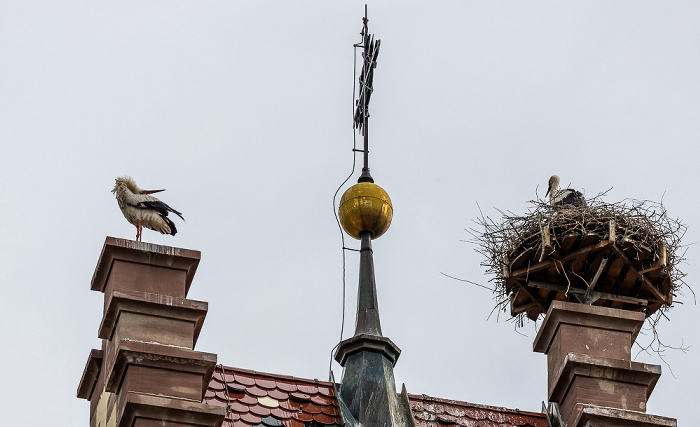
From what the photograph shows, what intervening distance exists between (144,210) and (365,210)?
7.79 feet

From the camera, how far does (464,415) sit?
15500 millimetres

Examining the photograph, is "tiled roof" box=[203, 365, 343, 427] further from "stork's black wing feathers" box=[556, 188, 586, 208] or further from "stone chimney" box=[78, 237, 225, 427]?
"stork's black wing feathers" box=[556, 188, 586, 208]

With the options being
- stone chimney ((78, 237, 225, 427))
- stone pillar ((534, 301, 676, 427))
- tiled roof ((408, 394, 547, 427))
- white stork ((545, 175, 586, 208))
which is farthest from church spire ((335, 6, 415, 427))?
white stork ((545, 175, 586, 208))

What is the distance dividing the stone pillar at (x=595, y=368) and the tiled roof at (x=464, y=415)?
65 centimetres

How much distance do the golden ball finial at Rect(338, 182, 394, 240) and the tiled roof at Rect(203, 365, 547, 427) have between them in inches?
78.9

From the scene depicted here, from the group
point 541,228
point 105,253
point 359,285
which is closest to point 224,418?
point 105,253

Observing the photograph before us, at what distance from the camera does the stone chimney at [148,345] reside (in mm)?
13047

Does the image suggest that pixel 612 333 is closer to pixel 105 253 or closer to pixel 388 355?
pixel 388 355

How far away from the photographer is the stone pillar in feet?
46.1

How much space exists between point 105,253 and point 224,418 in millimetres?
1621

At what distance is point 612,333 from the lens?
14.7 meters

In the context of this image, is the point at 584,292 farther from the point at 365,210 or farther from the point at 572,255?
the point at 365,210

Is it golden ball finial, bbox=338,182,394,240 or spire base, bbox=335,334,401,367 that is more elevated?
golden ball finial, bbox=338,182,394,240

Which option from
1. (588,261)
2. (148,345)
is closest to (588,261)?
(588,261)
